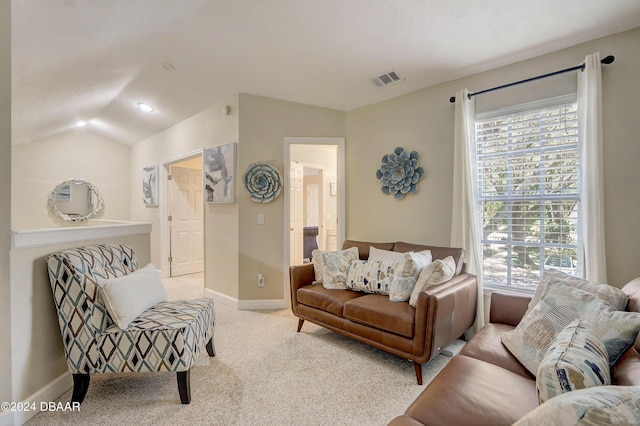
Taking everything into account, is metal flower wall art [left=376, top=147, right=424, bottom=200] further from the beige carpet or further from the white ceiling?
the beige carpet

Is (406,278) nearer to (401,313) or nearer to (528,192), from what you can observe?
(401,313)

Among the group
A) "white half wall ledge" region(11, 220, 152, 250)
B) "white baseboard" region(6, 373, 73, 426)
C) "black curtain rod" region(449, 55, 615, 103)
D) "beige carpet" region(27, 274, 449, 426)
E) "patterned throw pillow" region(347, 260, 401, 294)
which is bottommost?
"beige carpet" region(27, 274, 449, 426)

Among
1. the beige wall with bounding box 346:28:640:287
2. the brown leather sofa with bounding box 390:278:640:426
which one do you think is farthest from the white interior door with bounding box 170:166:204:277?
the brown leather sofa with bounding box 390:278:640:426

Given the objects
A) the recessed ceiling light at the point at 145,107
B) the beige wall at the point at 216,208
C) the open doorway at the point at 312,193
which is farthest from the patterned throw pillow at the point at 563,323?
the recessed ceiling light at the point at 145,107

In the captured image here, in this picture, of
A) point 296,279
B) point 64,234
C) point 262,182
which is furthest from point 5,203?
point 262,182

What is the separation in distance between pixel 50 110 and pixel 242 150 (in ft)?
8.19

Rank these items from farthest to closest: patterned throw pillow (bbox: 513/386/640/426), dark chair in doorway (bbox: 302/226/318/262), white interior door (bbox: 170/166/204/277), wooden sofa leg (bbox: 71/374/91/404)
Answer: dark chair in doorway (bbox: 302/226/318/262) → white interior door (bbox: 170/166/204/277) → wooden sofa leg (bbox: 71/374/91/404) → patterned throw pillow (bbox: 513/386/640/426)

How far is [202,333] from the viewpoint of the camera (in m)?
2.08

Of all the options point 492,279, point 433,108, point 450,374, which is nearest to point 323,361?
point 450,374

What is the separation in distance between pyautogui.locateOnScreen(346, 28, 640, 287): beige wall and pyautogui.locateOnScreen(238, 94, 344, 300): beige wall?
0.79 m

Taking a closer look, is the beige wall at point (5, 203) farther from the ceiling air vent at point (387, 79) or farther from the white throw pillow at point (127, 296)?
the ceiling air vent at point (387, 79)

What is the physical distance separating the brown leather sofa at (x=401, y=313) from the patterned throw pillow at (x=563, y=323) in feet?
1.46

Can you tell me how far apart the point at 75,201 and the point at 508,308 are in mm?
7162

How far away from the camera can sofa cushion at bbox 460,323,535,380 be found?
1472 millimetres
